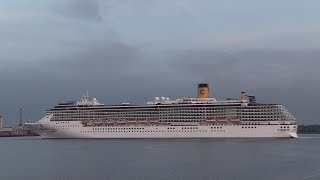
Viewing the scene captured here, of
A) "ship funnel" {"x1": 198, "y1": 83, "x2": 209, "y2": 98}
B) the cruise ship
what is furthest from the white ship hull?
"ship funnel" {"x1": 198, "y1": 83, "x2": 209, "y2": 98}

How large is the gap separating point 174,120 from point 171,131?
1864mm

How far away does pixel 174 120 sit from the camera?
80.9 metres

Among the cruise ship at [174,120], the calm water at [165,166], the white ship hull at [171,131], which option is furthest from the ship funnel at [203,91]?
the calm water at [165,166]

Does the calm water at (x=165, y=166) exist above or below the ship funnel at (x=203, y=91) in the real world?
below

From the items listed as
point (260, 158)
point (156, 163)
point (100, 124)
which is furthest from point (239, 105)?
point (156, 163)

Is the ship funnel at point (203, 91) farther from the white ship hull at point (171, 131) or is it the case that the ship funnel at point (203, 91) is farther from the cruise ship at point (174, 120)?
the white ship hull at point (171, 131)

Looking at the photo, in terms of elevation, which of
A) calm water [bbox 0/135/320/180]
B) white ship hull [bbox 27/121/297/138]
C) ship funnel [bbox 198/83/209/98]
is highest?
ship funnel [bbox 198/83/209/98]

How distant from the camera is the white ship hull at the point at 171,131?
7856cm

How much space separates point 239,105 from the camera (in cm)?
8056

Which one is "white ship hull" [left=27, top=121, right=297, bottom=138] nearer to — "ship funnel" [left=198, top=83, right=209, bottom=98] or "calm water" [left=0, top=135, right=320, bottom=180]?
"ship funnel" [left=198, top=83, right=209, bottom=98]

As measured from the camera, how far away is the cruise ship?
79.0 m

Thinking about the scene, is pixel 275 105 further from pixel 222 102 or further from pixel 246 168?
pixel 246 168

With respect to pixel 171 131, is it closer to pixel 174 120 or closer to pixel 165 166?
pixel 174 120

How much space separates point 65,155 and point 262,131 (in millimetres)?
35142
